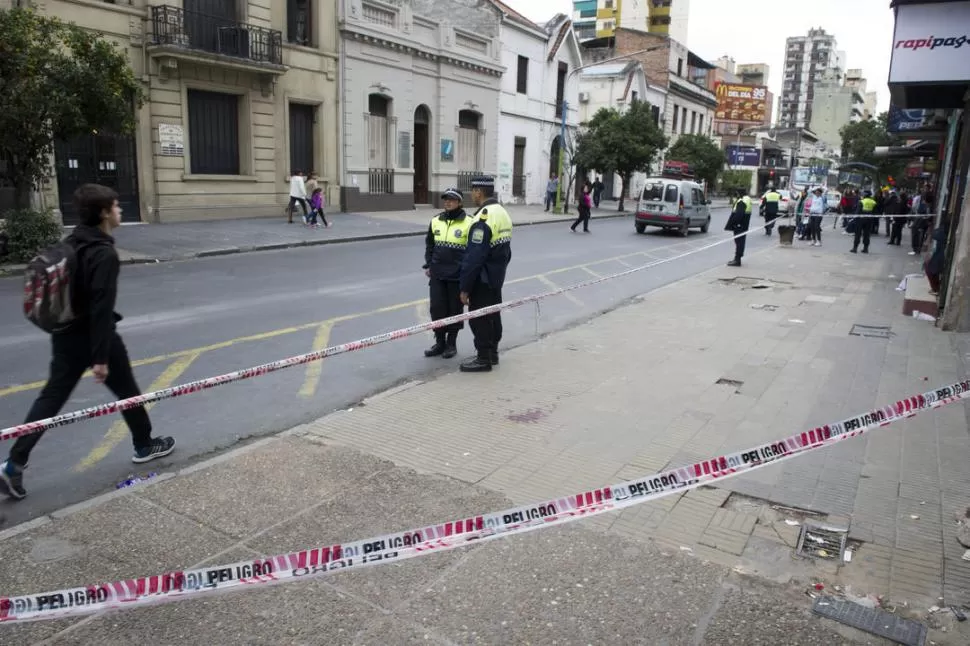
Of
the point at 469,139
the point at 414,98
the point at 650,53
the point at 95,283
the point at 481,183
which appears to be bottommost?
the point at 95,283

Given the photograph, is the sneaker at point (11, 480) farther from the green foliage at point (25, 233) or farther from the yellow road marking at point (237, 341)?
the green foliage at point (25, 233)

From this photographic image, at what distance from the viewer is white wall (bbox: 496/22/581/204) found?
3581 cm

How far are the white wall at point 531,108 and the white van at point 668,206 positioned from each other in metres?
11.4

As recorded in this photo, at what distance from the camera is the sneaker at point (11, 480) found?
431 cm

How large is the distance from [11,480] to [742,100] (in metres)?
90.8

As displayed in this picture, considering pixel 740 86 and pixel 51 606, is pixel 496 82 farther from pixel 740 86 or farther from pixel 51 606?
pixel 740 86

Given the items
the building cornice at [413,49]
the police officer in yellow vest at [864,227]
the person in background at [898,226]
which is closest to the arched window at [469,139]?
the building cornice at [413,49]

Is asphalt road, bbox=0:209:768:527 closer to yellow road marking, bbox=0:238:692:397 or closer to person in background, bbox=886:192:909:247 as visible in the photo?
yellow road marking, bbox=0:238:692:397

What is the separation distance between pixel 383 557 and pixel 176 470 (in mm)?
2478

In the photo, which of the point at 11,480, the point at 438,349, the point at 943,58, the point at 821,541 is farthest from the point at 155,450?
the point at 943,58

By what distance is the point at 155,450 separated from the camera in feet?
16.3

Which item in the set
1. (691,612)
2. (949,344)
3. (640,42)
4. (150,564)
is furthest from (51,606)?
(640,42)

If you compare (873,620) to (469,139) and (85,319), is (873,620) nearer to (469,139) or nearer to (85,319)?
(85,319)

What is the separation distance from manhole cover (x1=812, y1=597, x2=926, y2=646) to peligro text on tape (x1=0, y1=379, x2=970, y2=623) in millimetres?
712
